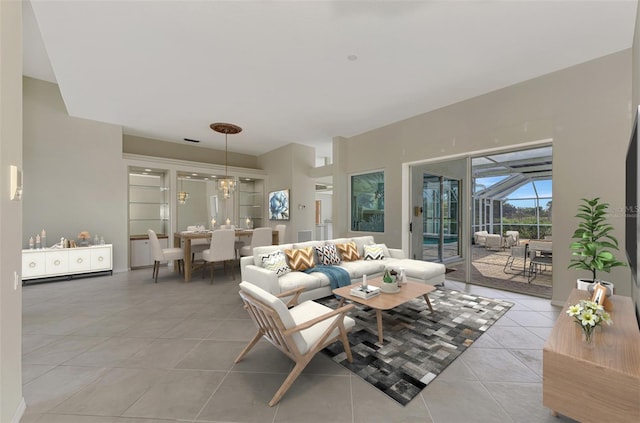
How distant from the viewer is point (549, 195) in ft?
12.9

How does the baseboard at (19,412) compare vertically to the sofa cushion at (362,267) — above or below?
below

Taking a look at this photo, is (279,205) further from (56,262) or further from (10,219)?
(10,219)

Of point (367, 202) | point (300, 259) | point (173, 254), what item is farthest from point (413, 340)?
point (173, 254)

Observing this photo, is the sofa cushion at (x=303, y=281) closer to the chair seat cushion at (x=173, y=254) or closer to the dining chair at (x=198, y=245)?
the chair seat cushion at (x=173, y=254)

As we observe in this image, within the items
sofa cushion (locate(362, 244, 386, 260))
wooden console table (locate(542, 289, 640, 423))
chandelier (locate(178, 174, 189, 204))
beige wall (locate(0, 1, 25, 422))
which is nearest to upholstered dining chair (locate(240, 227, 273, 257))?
sofa cushion (locate(362, 244, 386, 260))

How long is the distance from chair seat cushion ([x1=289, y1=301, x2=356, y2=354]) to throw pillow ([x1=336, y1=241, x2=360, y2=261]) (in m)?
2.04

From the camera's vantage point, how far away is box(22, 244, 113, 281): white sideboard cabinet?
4602mm

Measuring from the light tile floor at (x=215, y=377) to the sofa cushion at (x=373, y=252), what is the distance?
78.2 inches

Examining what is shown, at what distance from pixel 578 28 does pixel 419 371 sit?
3934 millimetres

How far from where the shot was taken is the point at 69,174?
5.30 meters

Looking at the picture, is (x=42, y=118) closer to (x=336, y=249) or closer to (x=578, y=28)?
(x=336, y=249)

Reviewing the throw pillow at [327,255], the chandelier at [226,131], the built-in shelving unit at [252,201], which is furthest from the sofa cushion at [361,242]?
the built-in shelving unit at [252,201]

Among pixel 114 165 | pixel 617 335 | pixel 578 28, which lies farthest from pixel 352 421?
pixel 114 165

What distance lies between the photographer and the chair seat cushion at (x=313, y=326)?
1984 millimetres
